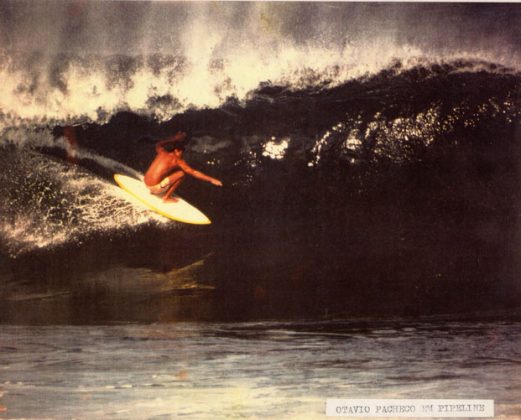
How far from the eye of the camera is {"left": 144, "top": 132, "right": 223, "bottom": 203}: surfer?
3.14m

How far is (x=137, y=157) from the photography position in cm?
314

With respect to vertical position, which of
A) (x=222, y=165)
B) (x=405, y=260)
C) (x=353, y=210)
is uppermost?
(x=222, y=165)

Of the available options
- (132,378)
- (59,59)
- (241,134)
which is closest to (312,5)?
(241,134)

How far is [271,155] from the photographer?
124 inches

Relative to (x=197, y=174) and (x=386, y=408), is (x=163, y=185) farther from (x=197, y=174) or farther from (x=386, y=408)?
(x=386, y=408)

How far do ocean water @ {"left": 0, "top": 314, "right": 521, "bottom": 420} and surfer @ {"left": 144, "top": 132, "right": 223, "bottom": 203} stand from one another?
592mm

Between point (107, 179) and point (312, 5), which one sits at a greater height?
point (312, 5)

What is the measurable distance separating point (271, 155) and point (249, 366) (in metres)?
0.90

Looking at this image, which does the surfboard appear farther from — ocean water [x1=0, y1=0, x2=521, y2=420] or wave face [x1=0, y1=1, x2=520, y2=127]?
wave face [x1=0, y1=1, x2=520, y2=127]

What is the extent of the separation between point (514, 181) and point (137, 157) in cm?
162

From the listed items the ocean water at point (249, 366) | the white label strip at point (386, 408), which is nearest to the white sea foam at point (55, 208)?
the ocean water at point (249, 366)

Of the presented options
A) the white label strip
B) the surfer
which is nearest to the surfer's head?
the surfer

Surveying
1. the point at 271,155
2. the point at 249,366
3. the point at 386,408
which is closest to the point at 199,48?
the point at 271,155

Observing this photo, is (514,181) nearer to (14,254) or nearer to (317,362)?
(317,362)
